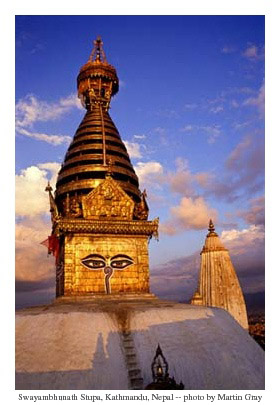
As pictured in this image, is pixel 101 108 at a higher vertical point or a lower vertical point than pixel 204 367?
higher

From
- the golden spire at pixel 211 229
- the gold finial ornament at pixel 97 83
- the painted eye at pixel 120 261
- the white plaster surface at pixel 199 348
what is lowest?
the white plaster surface at pixel 199 348

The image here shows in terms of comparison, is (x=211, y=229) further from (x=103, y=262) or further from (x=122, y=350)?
(x=122, y=350)

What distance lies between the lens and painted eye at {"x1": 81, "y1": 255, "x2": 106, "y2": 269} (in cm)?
2339

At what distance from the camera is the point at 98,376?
14016 millimetres

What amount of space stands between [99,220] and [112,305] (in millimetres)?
6609

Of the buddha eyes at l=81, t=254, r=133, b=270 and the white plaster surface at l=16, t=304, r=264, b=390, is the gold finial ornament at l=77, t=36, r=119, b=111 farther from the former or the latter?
the white plaster surface at l=16, t=304, r=264, b=390

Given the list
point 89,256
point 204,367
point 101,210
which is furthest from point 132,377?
point 101,210

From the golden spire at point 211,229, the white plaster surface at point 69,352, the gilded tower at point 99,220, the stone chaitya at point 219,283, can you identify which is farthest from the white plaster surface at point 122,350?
the golden spire at point 211,229

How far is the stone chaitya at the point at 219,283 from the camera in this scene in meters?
35.7

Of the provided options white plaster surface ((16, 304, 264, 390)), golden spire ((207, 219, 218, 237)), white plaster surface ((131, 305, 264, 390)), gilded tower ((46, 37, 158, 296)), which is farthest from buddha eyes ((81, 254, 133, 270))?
golden spire ((207, 219, 218, 237))

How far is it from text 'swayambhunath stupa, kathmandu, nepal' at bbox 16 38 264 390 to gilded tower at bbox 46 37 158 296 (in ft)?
→ 0.22

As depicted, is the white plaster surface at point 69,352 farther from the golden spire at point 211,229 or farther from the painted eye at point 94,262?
the golden spire at point 211,229
